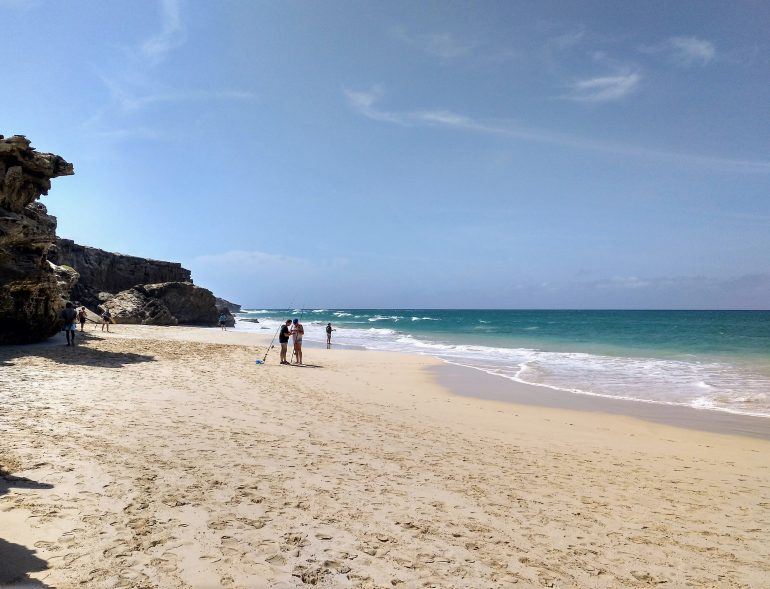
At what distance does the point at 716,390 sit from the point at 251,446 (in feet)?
53.3

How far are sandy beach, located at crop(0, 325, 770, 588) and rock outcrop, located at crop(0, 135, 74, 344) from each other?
325 inches

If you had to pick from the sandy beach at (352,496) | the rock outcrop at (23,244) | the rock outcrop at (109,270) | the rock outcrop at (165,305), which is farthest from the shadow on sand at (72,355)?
the rock outcrop at (109,270)

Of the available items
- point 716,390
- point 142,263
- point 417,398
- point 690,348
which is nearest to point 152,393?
point 417,398

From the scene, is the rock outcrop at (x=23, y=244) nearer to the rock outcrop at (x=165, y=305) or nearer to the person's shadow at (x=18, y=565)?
the person's shadow at (x=18, y=565)

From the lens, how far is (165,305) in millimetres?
46406

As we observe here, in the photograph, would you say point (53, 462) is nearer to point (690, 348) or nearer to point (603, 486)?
point (603, 486)

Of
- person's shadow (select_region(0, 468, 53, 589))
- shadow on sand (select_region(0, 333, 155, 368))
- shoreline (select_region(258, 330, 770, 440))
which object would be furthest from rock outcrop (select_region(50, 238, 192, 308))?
person's shadow (select_region(0, 468, 53, 589))

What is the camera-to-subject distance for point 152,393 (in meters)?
10.4

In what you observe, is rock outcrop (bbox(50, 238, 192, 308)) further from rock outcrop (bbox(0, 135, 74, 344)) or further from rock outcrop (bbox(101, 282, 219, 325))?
rock outcrop (bbox(0, 135, 74, 344))

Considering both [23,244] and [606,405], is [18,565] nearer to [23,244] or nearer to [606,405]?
[606,405]

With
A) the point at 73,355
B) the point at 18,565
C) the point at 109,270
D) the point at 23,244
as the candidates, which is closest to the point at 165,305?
the point at 109,270

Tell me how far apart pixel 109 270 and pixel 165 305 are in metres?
10.3

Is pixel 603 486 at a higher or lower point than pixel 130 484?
lower

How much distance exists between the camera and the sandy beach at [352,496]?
3.94 m
